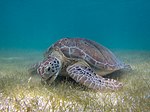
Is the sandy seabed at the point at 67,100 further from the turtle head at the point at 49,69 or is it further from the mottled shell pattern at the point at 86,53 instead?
the mottled shell pattern at the point at 86,53

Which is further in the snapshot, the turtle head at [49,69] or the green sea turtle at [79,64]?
the turtle head at [49,69]

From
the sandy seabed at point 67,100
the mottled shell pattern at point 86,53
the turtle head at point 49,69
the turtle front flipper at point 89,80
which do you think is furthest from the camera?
the mottled shell pattern at point 86,53

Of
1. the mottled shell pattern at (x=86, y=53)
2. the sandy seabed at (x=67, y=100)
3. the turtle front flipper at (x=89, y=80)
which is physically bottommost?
the sandy seabed at (x=67, y=100)

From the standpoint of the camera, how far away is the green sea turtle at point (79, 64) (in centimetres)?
572

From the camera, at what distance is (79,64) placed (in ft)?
20.9

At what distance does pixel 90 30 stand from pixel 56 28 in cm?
2581

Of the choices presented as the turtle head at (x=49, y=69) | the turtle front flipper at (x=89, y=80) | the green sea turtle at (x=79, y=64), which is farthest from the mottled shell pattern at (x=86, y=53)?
the turtle head at (x=49, y=69)

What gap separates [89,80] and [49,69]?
1.00m

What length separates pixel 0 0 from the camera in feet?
202

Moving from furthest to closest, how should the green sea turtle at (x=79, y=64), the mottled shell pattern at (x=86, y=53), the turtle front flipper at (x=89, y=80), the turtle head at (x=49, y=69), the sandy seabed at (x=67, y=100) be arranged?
the mottled shell pattern at (x=86, y=53) < the turtle head at (x=49, y=69) < the green sea turtle at (x=79, y=64) < the turtle front flipper at (x=89, y=80) < the sandy seabed at (x=67, y=100)

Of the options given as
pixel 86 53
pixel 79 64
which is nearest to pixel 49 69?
pixel 79 64

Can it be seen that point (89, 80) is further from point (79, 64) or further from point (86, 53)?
point (86, 53)

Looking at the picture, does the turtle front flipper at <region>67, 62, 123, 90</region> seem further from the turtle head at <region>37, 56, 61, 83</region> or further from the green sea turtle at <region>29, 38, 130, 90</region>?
the turtle head at <region>37, 56, 61, 83</region>

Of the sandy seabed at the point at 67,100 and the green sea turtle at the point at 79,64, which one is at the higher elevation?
the green sea turtle at the point at 79,64
